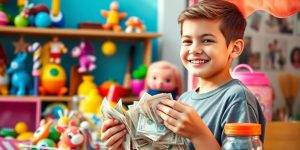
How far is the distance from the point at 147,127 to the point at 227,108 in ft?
0.51

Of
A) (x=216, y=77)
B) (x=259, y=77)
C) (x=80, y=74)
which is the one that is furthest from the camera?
(x=80, y=74)

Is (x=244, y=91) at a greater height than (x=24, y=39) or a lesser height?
greater

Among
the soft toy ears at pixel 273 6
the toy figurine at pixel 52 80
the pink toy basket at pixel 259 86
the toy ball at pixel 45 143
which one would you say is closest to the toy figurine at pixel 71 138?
the toy ball at pixel 45 143

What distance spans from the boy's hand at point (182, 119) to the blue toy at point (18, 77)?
2055mm

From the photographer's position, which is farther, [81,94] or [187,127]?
[81,94]

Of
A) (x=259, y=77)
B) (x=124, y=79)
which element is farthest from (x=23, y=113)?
(x=259, y=77)

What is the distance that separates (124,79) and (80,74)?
0.89 ft

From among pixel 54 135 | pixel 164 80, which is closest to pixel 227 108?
pixel 54 135

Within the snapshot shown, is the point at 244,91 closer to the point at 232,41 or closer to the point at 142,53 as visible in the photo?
the point at 232,41

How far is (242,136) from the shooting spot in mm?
812

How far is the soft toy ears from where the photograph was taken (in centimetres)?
138

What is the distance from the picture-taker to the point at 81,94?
291 centimetres

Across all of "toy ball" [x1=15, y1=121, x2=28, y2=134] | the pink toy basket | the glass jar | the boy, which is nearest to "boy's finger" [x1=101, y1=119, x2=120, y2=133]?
the boy

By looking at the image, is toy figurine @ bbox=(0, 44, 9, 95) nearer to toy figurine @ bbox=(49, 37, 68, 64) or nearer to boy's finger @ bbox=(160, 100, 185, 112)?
toy figurine @ bbox=(49, 37, 68, 64)
